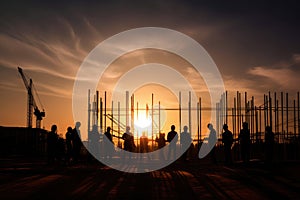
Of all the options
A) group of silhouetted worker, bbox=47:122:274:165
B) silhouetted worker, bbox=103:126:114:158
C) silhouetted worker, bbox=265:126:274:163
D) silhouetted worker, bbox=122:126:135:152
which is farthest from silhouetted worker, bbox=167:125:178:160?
silhouetted worker, bbox=265:126:274:163

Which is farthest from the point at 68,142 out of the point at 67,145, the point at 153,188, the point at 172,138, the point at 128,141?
the point at 153,188

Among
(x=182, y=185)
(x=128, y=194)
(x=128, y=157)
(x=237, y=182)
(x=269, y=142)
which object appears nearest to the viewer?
(x=128, y=194)

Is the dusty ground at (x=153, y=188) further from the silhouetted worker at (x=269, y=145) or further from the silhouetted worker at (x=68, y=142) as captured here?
the silhouetted worker at (x=68, y=142)

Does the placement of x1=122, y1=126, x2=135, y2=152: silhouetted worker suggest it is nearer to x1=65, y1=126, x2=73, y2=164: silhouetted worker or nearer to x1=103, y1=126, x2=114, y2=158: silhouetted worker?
x1=103, y1=126, x2=114, y2=158: silhouetted worker

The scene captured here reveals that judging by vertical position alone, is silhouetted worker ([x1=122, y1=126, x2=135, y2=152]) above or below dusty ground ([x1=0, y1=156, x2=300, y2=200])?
above

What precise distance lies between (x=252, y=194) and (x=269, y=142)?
9.59 m

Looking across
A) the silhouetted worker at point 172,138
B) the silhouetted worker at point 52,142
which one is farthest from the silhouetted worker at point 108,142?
the silhouetted worker at point 52,142

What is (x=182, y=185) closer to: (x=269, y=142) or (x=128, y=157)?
(x=269, y=142)

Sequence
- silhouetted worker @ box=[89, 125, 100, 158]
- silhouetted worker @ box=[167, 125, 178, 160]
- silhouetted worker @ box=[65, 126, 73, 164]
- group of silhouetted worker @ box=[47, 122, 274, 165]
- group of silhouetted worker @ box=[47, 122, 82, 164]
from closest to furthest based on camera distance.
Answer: group of silhouetted worker @ box=[47, 122, 274, 165], group of silhouetted worker @ box=[47, 122, 82, 164], silhouetted worker @ box=[65, 126, 73, 164], silhouetted worker @ box=[167, 125, 178, 160], silhouetted worker @ box=[89, 125, 100, 158]

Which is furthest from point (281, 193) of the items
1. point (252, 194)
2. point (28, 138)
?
point (28, 138)

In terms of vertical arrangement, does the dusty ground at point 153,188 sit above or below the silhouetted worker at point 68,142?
below

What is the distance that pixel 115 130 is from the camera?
109ft

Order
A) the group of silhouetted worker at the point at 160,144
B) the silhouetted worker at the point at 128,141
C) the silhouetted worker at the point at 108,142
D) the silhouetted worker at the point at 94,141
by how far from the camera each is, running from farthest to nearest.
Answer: the silhouetted worker at the point at 94,141, the silhouetted worker at the point at 128,141, the silhouetted worker at the point at 108,142, the group of silhouetted worker at the point at 160,144

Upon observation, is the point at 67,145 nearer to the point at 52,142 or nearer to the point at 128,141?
the point at 52,142
